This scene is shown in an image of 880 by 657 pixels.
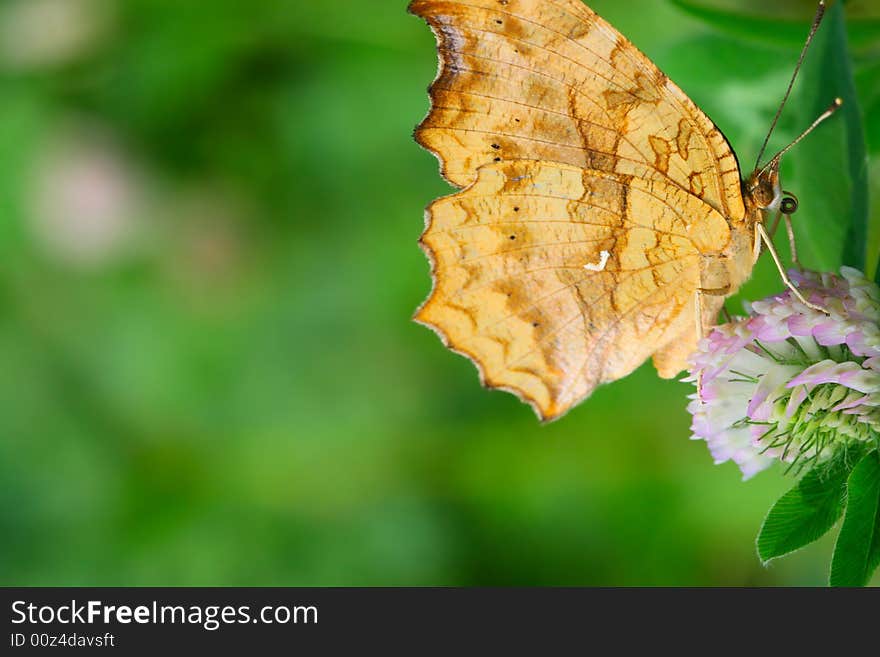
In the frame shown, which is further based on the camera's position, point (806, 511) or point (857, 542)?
point (806, 511)

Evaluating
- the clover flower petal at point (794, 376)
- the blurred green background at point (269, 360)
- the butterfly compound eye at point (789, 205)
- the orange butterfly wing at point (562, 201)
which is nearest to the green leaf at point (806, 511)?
the clover flower petal at point (794, 376)

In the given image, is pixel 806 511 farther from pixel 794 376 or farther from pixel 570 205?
pixel 570 205

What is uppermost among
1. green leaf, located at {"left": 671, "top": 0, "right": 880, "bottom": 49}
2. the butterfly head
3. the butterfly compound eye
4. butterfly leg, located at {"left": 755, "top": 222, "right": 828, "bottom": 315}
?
green leaf, located at {"left": 671, "top": 0, "right": 880, "bottom": 49}

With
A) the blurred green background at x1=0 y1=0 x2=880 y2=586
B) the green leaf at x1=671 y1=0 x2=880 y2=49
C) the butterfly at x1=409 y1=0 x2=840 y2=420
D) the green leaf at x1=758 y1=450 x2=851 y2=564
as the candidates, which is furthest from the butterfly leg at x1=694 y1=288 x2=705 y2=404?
the blurred green background at x1=0 y1=0 x2=880 y2=586

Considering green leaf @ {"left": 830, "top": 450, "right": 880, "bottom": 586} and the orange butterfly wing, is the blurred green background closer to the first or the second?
the orange butterfly wing

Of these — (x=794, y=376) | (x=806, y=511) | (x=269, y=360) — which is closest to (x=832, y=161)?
(x=794, y=376)

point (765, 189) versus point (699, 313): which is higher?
point (765, 189)
